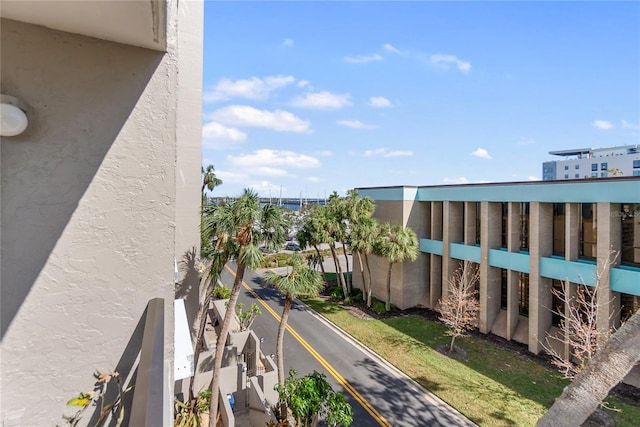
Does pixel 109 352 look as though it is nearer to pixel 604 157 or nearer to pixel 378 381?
pixel 378 381

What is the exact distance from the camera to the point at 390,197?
928 inches

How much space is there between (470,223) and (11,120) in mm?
21802

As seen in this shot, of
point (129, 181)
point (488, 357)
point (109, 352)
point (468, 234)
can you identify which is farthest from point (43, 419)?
point (468, 234)

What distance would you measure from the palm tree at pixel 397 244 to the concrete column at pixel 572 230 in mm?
8511

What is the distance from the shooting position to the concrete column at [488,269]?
18609 millimetres

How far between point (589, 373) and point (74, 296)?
26.4 ft

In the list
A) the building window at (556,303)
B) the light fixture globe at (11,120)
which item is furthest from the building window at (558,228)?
the light fixture globe at (11,120)

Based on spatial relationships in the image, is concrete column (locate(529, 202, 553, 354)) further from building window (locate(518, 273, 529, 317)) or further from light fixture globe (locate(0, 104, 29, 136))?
light fixture globe (locate(0, 104, 29, 136))

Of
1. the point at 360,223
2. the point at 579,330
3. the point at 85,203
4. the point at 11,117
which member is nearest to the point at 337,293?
the point at 360,223

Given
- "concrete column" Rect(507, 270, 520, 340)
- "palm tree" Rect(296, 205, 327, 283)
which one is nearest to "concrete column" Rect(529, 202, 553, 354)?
"concrete column" Rect(507, 270, 520, 340)

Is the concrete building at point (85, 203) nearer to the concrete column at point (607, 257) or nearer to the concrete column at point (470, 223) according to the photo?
the concrete column at point (607, 257)

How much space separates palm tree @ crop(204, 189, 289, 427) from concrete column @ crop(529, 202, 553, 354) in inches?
539

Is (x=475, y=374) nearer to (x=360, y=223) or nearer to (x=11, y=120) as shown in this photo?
(x=360, y=223)

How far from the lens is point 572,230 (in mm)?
15062
